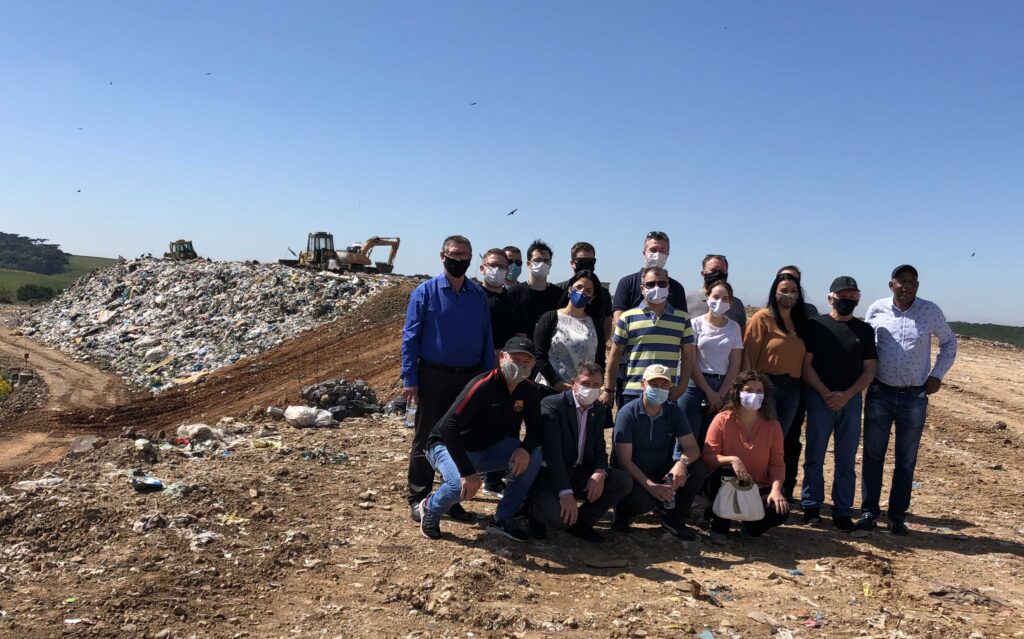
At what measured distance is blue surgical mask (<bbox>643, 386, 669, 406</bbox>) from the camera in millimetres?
4734

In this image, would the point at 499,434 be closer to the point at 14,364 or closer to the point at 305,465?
the point at 305,465

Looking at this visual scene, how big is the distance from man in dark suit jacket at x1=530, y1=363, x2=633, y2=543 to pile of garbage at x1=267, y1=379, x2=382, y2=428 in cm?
392

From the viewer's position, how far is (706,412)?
17.6 ft

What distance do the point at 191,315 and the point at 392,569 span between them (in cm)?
2016

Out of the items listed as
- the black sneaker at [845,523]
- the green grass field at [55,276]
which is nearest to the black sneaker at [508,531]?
the black sneaker at [845,523]

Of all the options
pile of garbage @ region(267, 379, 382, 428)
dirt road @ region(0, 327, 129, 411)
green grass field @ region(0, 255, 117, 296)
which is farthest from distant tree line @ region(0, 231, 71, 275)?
pile of garbage @ region(267, 379, 382, 428)

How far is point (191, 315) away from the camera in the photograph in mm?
22062

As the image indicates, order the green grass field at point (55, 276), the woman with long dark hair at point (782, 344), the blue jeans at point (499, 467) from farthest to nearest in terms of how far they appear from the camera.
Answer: the green grass field at point (55, 276) < the woman with long dark hair at point (782, 344) < the blue jeans at point (499, 467)

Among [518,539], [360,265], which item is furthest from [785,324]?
[360,265]

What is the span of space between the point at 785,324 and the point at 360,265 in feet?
86.1

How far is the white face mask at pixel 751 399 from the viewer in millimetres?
4777

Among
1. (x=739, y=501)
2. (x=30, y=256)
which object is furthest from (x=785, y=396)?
(x=30, y=256)

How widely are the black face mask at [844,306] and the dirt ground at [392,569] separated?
1.64m

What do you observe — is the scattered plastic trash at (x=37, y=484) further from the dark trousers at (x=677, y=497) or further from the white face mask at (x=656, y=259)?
the white face mask at (x=656, y=259)
